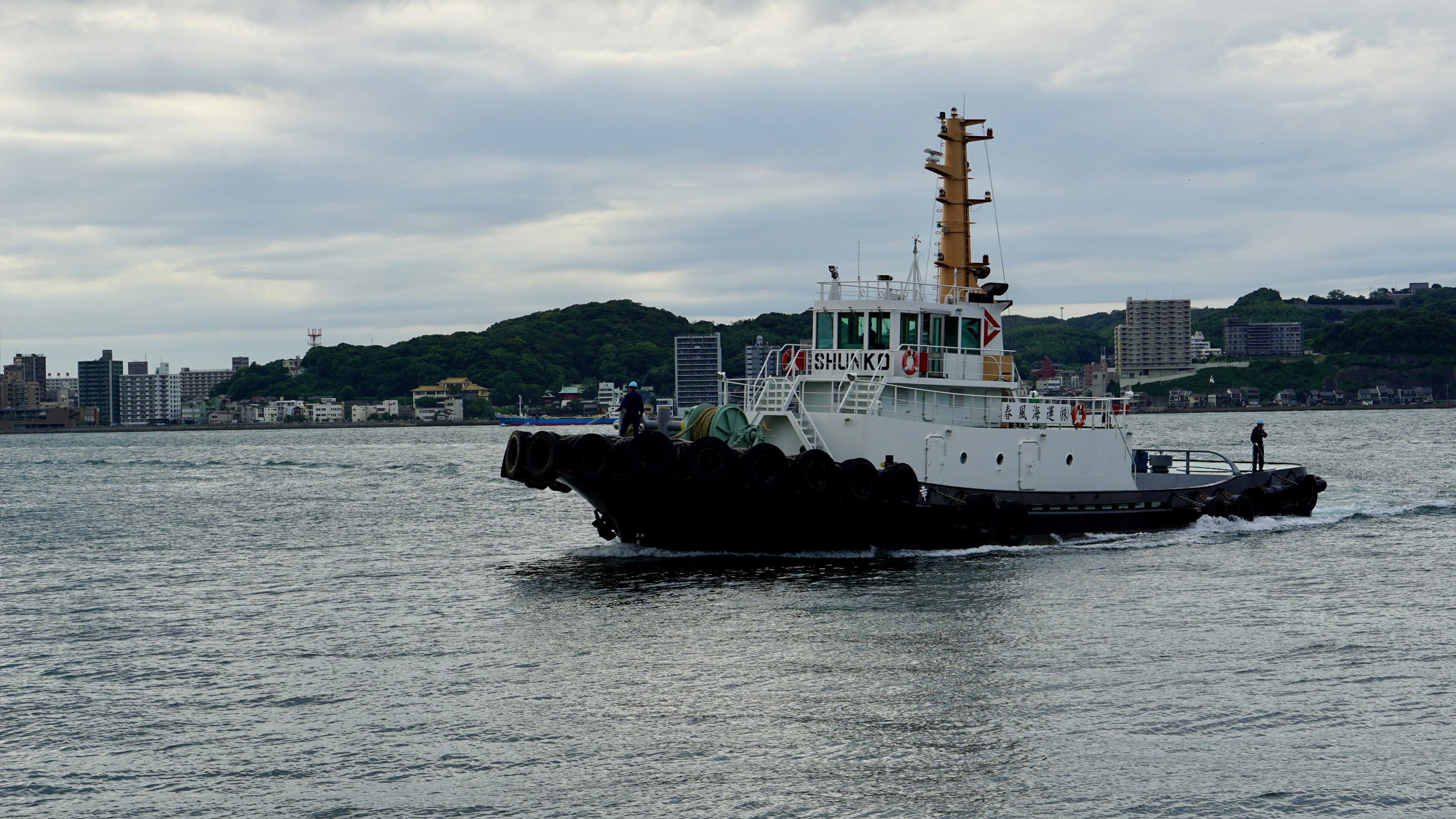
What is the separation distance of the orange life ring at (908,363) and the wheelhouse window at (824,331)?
1.66 meters

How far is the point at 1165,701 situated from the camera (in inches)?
567

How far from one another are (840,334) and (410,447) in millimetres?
94367

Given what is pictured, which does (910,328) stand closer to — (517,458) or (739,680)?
(517,458)

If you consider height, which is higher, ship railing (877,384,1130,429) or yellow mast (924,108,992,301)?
yellow mast (924,108,992,301)

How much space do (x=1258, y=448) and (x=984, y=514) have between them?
40.7 ft

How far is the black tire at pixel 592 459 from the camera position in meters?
21.6

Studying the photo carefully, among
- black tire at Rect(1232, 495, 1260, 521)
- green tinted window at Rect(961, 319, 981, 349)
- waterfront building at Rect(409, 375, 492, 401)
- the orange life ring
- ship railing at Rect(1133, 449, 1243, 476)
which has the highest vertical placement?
waterfront building at Rect(409, 375, 492, 401)

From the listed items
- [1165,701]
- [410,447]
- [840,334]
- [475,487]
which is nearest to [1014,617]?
[1165,701]

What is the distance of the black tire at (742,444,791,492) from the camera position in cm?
2200

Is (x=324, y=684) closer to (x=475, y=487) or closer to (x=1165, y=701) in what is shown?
(x=1165, y=701)

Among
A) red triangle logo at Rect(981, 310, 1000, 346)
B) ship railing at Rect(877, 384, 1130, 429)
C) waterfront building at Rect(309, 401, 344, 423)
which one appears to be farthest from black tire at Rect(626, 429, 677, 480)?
waterfront building at Rect(309, 401, 344, 423)

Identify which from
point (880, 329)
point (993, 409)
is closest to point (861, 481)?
point (880, 329)

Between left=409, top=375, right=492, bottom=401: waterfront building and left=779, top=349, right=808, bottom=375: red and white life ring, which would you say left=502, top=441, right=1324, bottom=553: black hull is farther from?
left=409, top=375, right=492, bottom=401: waterfront building

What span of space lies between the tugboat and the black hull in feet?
0.13
